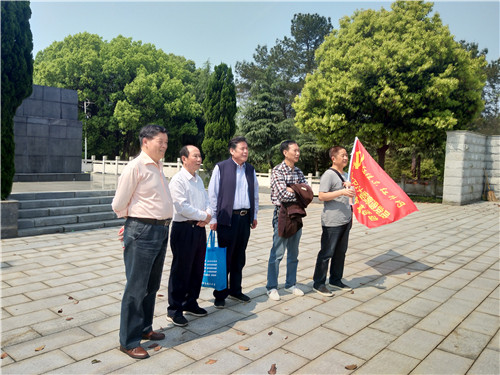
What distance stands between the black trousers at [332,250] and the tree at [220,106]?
443 inches

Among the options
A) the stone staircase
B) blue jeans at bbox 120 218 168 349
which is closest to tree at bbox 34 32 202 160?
the stone staircase

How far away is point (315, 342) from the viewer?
11.1 ft

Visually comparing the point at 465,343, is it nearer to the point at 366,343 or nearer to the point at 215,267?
the point at 366,343

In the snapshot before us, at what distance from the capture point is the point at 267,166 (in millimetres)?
26422

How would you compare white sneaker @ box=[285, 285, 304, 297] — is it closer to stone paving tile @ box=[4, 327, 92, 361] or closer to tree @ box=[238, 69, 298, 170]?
stone paving tile @ box=[4, 327, 92, 361]

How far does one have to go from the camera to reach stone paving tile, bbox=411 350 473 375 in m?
2.95

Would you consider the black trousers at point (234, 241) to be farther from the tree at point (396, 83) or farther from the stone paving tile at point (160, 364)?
the tree at point (396, 83)

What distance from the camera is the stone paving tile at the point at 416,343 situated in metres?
3.24

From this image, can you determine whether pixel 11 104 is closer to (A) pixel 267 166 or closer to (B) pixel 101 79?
(A) pixel 267 166

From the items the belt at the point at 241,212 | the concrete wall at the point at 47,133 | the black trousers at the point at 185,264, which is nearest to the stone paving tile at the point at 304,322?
the black trousers at the point at 185,264

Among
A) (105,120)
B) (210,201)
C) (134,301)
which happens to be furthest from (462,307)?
(105,120)

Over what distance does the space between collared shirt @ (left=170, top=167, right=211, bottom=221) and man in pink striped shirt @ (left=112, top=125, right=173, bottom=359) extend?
0.34 m

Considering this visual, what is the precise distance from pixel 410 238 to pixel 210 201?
5.72m

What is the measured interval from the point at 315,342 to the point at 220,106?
42.3 feet
